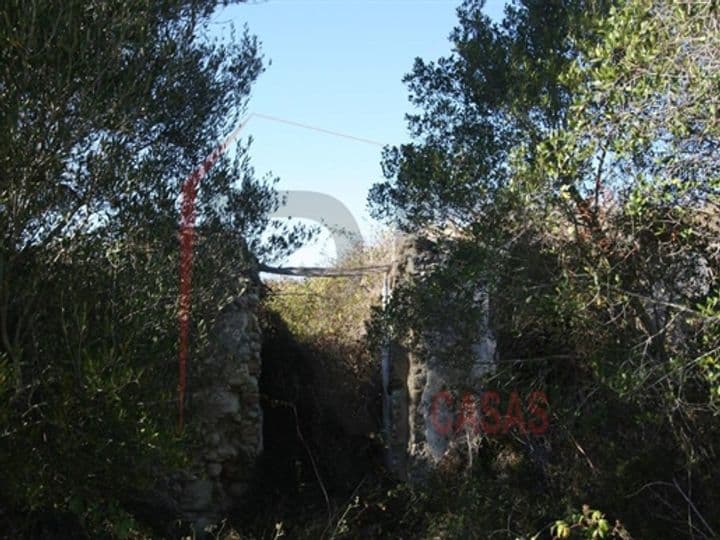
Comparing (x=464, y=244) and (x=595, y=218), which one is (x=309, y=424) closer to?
(x=464, y=244)

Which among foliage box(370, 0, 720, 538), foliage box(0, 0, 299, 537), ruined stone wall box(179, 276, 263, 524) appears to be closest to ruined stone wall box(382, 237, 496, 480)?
foliage box(370, 0, 720, 538)

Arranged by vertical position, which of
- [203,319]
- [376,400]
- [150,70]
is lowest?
[376,400]

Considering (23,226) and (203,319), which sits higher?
(23,226)

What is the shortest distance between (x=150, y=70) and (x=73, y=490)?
8.82 ft

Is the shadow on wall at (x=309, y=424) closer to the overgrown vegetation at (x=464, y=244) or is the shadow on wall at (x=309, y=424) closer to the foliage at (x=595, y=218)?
the overgrown vegetation at (x=464, y=244)

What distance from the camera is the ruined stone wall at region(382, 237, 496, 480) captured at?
274 inches

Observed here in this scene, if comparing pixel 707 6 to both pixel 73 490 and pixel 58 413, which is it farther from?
pixel 73 490

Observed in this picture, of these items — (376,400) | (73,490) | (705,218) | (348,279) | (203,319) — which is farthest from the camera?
(348,279)

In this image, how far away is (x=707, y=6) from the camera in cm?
517

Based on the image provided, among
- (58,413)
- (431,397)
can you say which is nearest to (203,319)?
(58,413)

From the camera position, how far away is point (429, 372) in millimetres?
8984

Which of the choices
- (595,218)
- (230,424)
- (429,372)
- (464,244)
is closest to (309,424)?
(230,424)

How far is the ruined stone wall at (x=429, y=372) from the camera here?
6.96 m

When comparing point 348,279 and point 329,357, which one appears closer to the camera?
point 329,357
